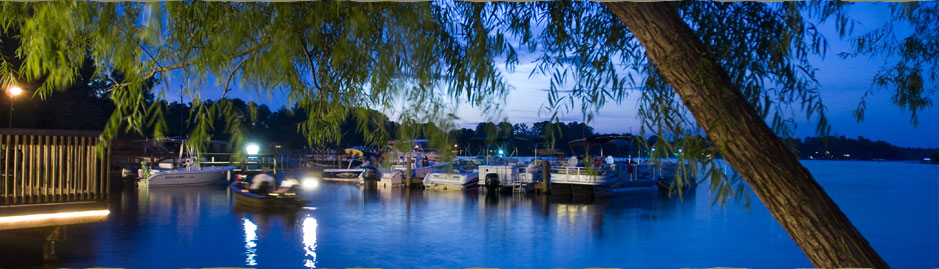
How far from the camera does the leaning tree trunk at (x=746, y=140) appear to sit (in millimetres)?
1951

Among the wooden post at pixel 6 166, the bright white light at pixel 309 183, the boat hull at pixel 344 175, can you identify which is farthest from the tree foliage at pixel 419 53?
the boat hull at pixel 344 175

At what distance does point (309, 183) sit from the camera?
26.5 metres

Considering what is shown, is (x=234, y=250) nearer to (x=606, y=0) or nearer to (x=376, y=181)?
(x=606, y=0)

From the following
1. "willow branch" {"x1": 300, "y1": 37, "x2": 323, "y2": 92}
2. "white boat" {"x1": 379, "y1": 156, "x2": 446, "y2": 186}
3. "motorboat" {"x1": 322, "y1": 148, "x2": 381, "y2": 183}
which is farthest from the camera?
"motorboat" {"x1": 322, "y1": 148, "x2": 381, "y2": 183}

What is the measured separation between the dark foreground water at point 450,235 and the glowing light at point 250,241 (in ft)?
0.08

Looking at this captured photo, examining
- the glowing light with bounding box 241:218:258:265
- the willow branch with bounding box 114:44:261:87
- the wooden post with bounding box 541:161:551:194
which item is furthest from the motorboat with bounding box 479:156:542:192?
the willow branch with bounding box 114:44:261:87

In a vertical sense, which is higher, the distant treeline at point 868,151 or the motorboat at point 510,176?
the distant treeline at point 868,151

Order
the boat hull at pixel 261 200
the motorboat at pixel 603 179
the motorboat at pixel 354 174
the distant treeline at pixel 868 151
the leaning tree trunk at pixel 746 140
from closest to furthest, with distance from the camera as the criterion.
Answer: the leaning tree trunk at pixel 746 140 < the distant treeline at pixel 868 151 < the boat hull at pixel 261 200 < the motorboat at pixel 603 179 < the motorboat at pixel 354 174

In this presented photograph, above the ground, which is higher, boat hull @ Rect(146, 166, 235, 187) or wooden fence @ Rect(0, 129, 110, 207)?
wooden fence @ Rect(0, 129, 110, 207)

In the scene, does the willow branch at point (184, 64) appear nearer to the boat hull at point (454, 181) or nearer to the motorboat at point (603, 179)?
the motorboat at point (603, 179)

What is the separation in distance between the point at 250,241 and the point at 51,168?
7423 millimetres

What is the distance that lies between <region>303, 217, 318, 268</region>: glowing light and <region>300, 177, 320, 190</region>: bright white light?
9.14 m

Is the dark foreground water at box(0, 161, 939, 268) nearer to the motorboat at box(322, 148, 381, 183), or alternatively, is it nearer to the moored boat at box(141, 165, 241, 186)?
the moored boat at box(141, 165, 241, 186)

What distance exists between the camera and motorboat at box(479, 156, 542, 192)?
21281mm
